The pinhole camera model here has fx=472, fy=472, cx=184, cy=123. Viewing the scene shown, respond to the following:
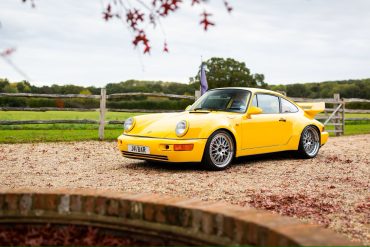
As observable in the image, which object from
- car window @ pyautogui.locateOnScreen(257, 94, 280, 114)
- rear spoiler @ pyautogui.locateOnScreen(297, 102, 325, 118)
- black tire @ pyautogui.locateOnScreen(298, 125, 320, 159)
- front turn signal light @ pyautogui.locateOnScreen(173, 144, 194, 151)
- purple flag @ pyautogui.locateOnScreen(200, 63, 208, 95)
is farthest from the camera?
purple flag @ pyautogui.locateOnScreen(200, 63, 208, 95)

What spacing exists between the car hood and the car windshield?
10.0 inches

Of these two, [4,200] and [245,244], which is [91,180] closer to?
[4,200]

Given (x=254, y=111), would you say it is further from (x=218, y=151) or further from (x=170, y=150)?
(x=170, y=150)

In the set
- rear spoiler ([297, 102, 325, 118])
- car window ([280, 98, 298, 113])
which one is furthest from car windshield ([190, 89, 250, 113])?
rear spoiler ([297, 102, 325, 118])

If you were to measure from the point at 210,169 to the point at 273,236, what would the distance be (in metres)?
5.36

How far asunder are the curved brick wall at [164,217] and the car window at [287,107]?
6617mm

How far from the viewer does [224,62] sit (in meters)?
78.6

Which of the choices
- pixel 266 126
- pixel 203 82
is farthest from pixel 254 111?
pixel 203 82

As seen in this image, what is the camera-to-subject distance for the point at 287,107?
29.6 feet

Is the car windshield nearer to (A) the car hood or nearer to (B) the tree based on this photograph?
(A) the car hood

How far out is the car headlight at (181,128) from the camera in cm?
710

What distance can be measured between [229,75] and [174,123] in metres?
70.3

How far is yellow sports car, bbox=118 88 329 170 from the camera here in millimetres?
7156

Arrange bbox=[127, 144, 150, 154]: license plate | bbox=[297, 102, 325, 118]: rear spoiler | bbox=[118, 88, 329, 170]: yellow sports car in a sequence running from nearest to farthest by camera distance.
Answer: bbox=[118, 88, 329, 170]: yellow sports car, bbox=[127, 144, 150, 154]: license plate, bbox=[297, 102, 325, 118]: rear spoiler
